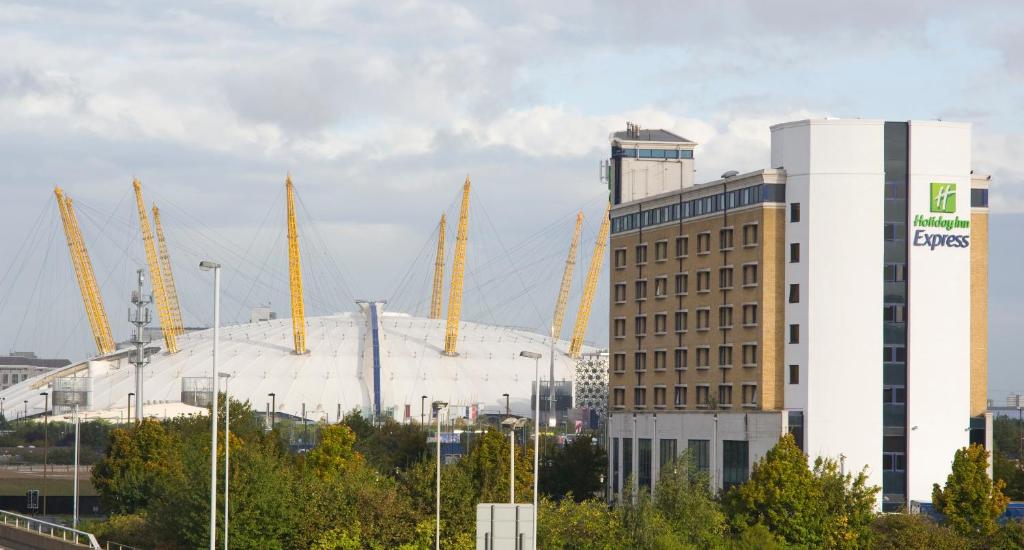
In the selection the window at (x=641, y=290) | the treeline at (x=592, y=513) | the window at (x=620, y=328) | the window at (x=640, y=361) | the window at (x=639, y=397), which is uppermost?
the window at (x=641, y=290)

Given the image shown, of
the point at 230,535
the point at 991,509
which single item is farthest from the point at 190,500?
the point at 991,509

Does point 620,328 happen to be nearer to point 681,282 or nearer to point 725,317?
point 681,282

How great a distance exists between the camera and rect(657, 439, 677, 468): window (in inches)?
4769

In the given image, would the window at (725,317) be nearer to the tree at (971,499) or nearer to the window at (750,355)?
the window at (750,355)

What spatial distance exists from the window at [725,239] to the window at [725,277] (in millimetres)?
1529

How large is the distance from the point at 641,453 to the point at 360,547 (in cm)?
5024

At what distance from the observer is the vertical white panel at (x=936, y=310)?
110 m

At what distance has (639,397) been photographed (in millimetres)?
129625

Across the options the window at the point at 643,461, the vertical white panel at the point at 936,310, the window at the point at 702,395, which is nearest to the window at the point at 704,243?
the window at the point at 702,395

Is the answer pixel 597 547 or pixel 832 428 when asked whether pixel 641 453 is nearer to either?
pixel 832 428

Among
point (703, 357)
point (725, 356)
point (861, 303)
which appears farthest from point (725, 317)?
point (861, 303)

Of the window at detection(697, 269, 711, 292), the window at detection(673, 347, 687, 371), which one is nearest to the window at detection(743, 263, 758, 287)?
the window at detection(697, 269, 711, 292)

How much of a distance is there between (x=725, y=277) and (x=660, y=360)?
12434 mm

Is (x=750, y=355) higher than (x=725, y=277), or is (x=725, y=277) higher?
(x=725, y=277)
